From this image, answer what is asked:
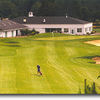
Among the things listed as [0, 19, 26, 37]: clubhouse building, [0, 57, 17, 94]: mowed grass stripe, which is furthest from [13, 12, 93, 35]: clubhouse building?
[0, 57, 17, 94]: mowed grass stripe

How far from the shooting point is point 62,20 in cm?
8650

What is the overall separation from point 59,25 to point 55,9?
48.6 ft

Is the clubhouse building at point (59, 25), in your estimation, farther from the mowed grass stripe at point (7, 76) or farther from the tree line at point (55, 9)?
the mowed grass stripe at point (7, 76)

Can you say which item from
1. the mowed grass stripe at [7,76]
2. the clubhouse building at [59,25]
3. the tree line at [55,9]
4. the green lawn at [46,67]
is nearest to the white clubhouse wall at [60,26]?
the clubhouse building at [59,25]

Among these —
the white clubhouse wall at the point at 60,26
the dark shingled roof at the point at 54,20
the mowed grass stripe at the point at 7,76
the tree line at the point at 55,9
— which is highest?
the tree line at the point at 55,9

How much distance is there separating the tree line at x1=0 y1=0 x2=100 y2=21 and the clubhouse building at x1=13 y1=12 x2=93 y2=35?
662cm

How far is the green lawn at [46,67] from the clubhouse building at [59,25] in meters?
38.5

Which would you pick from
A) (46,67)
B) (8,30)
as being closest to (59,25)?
(8,30)

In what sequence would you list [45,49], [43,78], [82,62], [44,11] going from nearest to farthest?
[43,78], [82,62], [45,49], [44,11]

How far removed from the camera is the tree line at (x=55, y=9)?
95875mm

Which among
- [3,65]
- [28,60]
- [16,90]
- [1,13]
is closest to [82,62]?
[28,60]

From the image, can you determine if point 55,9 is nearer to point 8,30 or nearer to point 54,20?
point 54,20

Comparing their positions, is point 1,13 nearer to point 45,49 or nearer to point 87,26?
point 87,26

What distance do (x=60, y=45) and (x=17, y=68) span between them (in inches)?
672
